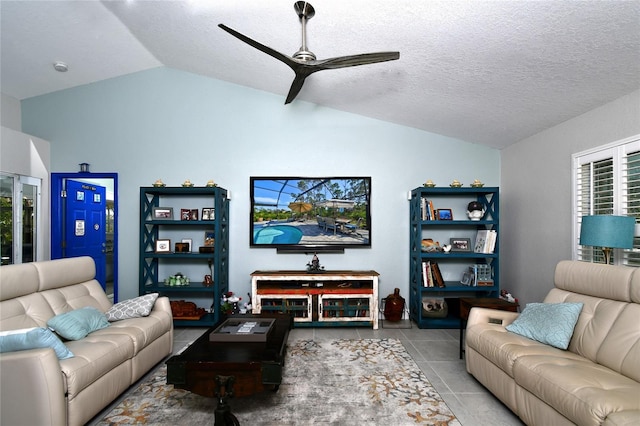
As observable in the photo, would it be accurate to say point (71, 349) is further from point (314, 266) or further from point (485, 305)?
point (485, 305)

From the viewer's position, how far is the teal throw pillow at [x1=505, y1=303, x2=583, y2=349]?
2.18 meters

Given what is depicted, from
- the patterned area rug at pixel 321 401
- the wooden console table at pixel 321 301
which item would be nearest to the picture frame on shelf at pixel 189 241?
the wooden console table at pixel 321 301

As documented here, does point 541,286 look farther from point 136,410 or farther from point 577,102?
point 136,410

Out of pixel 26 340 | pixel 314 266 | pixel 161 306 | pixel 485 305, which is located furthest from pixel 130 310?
pixel 485 305

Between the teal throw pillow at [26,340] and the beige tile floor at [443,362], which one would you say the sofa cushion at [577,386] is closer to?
the beige tile floor at [443,362]

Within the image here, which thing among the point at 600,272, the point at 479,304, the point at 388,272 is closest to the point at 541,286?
the point at 479,304

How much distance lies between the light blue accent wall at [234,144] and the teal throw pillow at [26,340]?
258 centimetres

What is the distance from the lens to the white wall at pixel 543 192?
2736 mm

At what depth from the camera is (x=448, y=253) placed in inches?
156

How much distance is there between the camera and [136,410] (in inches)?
84.4

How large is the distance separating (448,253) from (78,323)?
3794 millimetres

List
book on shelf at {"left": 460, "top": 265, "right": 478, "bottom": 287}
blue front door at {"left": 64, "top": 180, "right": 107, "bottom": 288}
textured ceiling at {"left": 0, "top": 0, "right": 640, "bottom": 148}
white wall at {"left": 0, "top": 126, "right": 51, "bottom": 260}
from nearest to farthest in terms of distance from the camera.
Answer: textured ceiling at {"left": 0, "top": 0, "right": 640, "bottom": 148} < white wall at {"left": 0, "top": 126, "right": 51, "bottom": 260} < book on shelf at {"left": 460, "top": 265, "right": 478, "bottom": 287} < blue front door at {"left": 64, "top": 180, "right": 107, "bottom": 288}

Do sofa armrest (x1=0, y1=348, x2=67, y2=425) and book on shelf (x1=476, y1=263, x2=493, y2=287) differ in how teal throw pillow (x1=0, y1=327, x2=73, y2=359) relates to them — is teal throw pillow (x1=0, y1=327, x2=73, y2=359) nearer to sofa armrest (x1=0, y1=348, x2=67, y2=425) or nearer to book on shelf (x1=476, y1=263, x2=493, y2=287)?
sofa armrest (x1=0, y1=348, x2=67, y2=425)

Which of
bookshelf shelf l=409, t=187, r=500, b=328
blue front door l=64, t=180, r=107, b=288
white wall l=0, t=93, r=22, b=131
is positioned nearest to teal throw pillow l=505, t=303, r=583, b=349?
bookshelf shelf l=409, t=187, r=500, b=328
